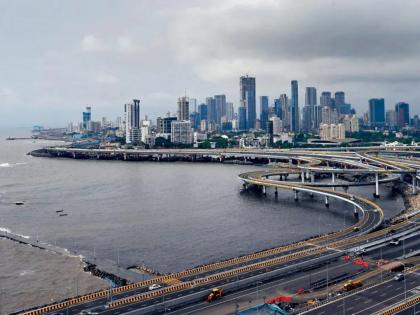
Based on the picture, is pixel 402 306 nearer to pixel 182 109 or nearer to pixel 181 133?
pixel 181 133

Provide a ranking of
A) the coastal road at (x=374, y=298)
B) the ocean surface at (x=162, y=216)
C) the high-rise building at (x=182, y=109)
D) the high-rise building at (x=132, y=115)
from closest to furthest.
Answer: the coastal road at (x=374, y=298), the ocean surface at (x=162, y=216), the high-rise building at (x=132, y=115), the high-rise building at (x=182, y=109)

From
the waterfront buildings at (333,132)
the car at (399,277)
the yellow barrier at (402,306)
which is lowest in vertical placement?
the yellow barrier at (402,306)

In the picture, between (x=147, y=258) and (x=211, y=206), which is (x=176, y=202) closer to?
(x=211, y=206)

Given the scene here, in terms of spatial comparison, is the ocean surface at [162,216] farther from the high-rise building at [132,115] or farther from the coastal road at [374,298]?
the high-rise building at [132,115]

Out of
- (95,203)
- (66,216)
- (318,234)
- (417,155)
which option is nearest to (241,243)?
(318,234)

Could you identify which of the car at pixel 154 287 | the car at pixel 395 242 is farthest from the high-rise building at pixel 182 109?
the car at pixel 154 287

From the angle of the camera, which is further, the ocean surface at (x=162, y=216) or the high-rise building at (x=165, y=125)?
the high-rise building at (x=165, y=125)

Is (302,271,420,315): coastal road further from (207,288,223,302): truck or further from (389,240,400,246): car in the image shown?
(389,240,400,246): car

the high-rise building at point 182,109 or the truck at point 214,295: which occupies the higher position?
the high-rise building at point 182,109
